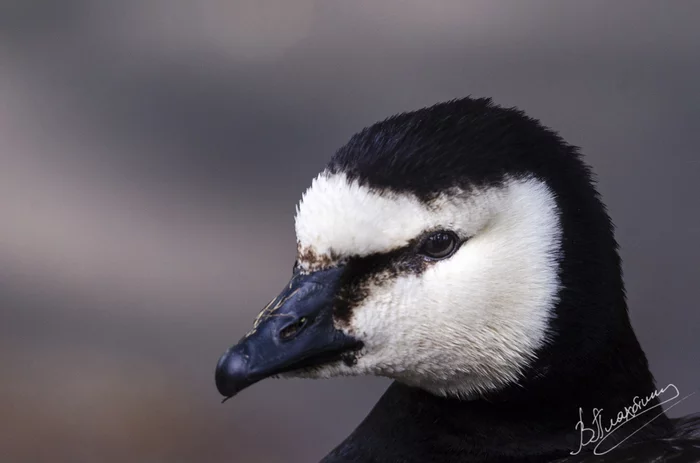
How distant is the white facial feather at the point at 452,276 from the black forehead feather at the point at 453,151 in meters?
0.03

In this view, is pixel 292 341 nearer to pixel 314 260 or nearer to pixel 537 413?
pixel 314 260

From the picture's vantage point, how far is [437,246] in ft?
5.70

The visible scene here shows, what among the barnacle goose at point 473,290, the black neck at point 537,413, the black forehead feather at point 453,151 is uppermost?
the black forehead feather at point 453,151

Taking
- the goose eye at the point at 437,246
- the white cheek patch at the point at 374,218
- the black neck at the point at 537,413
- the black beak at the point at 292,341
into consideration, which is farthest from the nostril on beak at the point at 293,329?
the black neck at the point at 537,413

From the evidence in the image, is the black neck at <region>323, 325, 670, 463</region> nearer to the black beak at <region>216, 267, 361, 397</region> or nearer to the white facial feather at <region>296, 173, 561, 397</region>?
the white facial feather at <region>296, 173, 561, 397</region>

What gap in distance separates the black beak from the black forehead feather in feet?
0.72

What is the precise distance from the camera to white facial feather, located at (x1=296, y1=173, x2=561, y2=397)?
1725mm

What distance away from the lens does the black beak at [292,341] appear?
1.71 m

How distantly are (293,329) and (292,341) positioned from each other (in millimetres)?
23

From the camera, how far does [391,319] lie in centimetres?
173

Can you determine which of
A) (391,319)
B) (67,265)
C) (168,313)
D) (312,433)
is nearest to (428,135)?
(391,319)

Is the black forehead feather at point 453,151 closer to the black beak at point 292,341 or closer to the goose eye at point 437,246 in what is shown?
the goose eye at point 437,246

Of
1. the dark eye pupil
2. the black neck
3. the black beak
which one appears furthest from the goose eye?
the black neck

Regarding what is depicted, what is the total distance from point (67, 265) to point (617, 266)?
10.6 feet
